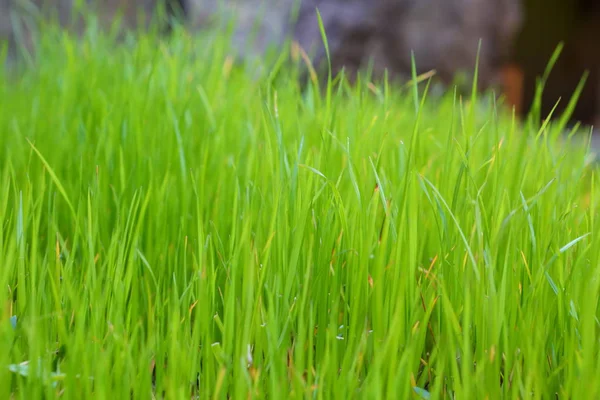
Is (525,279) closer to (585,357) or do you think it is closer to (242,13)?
(585,357)

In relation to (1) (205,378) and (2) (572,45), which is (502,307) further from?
(2) (572,45)

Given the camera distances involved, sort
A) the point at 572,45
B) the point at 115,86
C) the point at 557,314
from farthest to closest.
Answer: the point at 572,45, the point at 115,86, the point at 557,314

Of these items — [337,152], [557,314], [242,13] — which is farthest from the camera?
[242,13]

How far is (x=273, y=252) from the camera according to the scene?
635 mm

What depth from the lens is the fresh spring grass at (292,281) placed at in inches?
19.4

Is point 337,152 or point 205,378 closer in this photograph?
point 205,378

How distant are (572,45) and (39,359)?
7.15 metres

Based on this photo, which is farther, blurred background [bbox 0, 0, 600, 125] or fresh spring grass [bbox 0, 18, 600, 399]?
blurred background [bbox 0, 0, 600, 125]

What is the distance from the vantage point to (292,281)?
60 cm

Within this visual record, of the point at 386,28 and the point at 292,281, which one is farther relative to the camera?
the point at 386,28

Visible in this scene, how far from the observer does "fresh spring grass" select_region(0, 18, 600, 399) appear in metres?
0.49

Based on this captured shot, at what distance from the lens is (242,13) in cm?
261

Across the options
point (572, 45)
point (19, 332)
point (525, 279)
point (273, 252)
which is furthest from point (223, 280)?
point (572, 45)

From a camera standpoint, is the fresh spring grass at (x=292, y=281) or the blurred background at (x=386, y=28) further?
the blurred background at (x=386, y=28)
